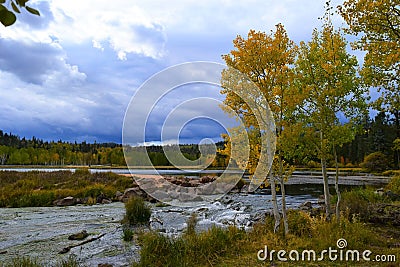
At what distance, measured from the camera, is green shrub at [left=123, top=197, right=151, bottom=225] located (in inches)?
496

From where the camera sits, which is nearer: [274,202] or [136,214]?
[274,202]

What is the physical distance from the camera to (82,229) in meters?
12.0

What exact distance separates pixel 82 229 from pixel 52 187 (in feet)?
44.5

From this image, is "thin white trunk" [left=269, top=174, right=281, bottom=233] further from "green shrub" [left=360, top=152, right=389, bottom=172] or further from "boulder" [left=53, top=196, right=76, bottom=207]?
"green shrub" [left=360, top=152, right=389, bottom=172]

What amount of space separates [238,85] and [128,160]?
521 cm

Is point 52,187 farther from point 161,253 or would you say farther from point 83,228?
point 161,253

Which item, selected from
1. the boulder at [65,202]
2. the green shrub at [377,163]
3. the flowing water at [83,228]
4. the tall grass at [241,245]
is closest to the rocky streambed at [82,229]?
the flowing water at [83,228]

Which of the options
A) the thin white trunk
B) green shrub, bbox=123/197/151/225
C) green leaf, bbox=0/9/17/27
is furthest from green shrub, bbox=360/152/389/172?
green leaf, bbox=0/9/17/27

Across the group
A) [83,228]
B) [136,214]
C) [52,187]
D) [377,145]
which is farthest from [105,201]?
[377,145]

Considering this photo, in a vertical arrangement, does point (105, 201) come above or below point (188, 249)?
below

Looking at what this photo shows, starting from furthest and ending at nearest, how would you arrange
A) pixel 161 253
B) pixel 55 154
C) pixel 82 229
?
pixel 55 154, pixel 82 229, pixel 161 253

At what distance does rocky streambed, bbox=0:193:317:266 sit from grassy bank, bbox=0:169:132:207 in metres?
1.78

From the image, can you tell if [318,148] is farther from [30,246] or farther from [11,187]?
[11,187]

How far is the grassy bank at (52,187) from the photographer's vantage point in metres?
19.4
